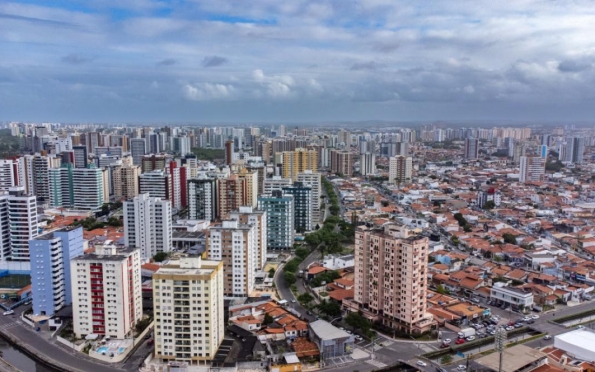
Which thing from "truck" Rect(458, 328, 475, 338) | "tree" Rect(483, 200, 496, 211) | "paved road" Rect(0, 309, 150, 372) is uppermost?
"tree" Rect(483, 200, 496, 211)

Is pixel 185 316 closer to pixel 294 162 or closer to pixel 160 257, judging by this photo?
pixel 160 257

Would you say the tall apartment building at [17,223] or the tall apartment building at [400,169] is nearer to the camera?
the tall apartment building at [17,223]

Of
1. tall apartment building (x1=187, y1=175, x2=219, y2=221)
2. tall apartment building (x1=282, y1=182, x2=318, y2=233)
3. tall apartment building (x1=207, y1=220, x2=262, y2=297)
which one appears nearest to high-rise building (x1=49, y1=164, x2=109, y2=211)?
tall apartment building (x1=187, y1=175, x2=219, y2=221)

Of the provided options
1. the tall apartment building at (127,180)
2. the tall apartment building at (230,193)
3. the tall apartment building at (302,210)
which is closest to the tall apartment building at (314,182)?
the tall apartment building at (302,210)

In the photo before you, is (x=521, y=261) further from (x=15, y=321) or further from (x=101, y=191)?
(x=101, y=191)

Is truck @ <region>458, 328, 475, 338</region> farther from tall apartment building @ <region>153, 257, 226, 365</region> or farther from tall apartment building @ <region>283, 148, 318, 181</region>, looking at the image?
tall apartment building @ <region>283, 148, 318, 181</region>

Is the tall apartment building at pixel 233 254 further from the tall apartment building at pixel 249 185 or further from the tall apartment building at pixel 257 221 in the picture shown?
the tall apartment building at pixel 249 185

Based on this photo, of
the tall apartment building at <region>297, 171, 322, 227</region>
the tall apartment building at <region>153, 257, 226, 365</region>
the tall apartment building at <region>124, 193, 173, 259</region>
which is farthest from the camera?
the tall apartment building at <region>297, 171, 322, 227</region>

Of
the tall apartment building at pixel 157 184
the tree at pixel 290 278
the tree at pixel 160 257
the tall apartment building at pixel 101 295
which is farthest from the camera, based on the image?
the tall apartment building at pixel 157 184
